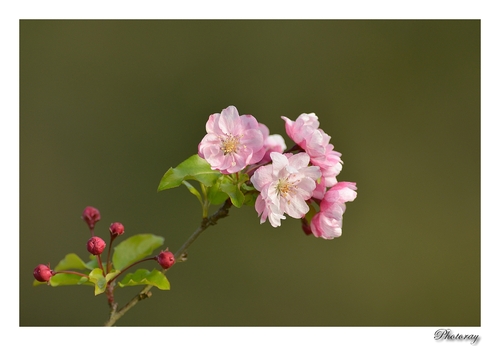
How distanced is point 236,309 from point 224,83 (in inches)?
64.4

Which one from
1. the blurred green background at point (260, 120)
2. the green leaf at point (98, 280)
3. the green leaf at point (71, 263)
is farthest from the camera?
the blurred green background at point (260, 120)

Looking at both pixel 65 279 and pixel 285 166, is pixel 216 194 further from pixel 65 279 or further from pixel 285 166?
pixel 65 279

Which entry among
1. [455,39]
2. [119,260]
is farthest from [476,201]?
[119,260]

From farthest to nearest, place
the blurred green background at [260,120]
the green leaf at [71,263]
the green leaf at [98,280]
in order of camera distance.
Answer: the blurred green background at [260,120] → the green leaf at [71,263] → the green leaf at [98,280]

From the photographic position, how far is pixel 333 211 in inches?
42.1

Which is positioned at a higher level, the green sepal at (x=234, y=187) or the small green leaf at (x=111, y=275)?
the green sepal at (x=234, y=187)

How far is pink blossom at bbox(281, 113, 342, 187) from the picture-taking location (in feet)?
3.43

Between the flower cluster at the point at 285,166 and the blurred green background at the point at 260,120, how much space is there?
223 cm

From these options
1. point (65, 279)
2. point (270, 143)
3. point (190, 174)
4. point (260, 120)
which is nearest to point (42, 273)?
point (65, 279)

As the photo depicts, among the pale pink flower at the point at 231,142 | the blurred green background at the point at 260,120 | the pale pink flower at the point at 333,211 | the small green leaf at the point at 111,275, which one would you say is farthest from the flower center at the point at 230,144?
the blurred green background at the point at 260,120

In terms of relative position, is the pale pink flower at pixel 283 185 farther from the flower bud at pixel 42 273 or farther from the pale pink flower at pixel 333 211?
the flower bud at pixel 42 273

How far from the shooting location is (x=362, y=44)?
3.53 m

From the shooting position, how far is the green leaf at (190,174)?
3.40 feet

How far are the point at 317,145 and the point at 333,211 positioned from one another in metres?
0.15
